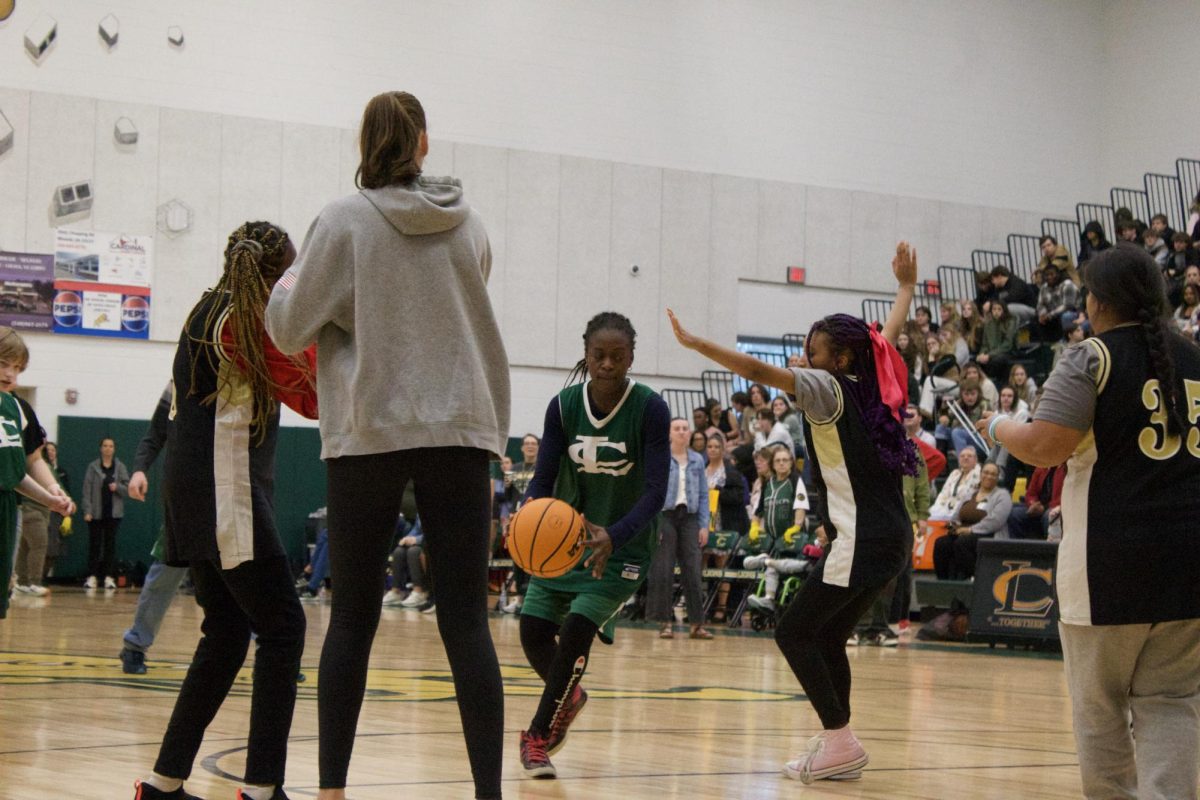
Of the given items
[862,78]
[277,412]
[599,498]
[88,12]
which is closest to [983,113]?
[862,78]

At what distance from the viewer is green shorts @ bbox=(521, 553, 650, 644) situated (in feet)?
17.6

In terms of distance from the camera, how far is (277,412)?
13.4ft

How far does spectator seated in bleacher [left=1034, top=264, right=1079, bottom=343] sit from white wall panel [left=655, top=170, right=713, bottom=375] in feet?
Result: 15.8

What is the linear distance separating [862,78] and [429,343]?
21.0 metres

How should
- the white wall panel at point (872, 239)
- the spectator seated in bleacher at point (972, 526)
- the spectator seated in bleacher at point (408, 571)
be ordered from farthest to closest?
1. the white wall panel at point (872, 239)
2. the spectator seated in bleacher at point (408, 571)
3. the spectator seated in bleacher at point (972, 526)

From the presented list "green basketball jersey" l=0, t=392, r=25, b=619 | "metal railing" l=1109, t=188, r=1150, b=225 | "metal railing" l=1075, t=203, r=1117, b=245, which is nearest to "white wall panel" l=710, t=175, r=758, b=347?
"metal railing" l=1075, t=203, r=1117, b=245

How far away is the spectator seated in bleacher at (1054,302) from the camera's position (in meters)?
19.8

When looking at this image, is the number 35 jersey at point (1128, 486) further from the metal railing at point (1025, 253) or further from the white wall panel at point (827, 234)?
the metal railing at point (1025, 253)

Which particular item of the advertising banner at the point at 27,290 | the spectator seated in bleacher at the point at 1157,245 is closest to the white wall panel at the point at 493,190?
the advertising banner at the point at 27,290

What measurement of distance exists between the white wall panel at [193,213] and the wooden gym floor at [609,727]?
8878 millimetres

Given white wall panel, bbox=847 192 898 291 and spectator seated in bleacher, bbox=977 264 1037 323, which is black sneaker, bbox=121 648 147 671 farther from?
white wall panel, bbox=847 192 898 291

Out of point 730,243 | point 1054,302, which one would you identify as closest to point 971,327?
point 1054,302

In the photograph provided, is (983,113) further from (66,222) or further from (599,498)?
(599,498)

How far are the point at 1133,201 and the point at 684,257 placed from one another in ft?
23.5
